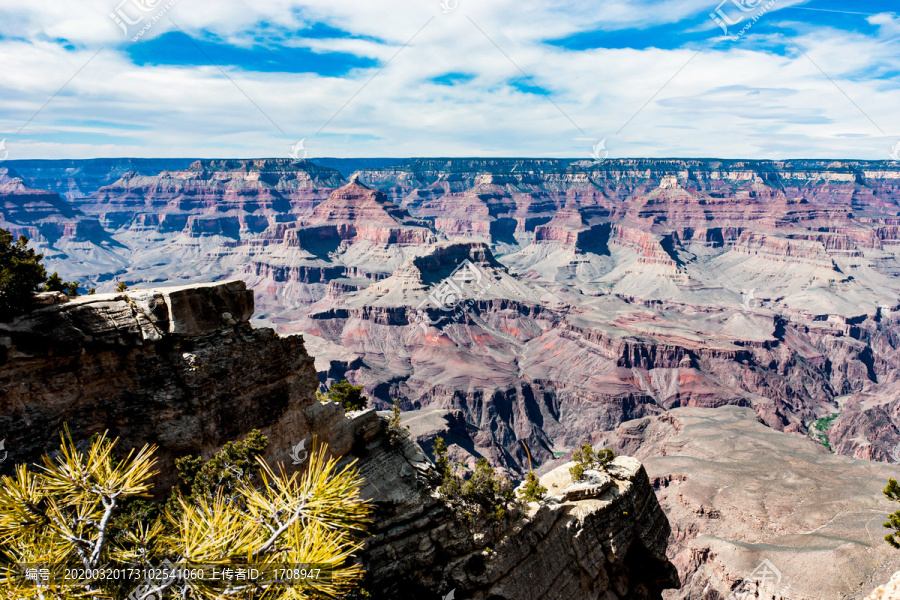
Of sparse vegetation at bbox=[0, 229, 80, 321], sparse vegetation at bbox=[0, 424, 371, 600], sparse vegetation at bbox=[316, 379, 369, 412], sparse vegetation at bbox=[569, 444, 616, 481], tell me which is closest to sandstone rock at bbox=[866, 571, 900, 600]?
sparse vegetation at bbox=[569, 444, 616, 481]

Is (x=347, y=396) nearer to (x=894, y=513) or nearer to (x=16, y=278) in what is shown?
(x=16, y=278)

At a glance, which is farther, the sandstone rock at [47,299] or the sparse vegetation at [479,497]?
the sparse vegetation at [479,497]

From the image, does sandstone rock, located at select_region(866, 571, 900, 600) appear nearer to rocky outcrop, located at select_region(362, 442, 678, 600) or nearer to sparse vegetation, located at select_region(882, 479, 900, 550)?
sparse vegetation, located at select_region(882, 479, 900, 550)

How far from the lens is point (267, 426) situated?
Answer: 27.5 metres

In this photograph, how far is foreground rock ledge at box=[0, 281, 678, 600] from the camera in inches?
836

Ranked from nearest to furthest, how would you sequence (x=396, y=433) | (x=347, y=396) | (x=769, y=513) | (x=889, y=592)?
(x=889, y=592)
(x=396, y=433)
(x=347, y=396)
(x=769, y=513)

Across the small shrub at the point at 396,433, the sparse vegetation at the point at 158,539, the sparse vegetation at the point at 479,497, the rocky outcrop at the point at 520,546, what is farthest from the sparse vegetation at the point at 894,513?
the sparse vegetation at the point at 158,539

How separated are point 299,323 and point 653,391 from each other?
12514 cm

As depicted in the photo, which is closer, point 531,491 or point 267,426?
point 267,426

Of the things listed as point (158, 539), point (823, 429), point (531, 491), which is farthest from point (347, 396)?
point (823, 429)

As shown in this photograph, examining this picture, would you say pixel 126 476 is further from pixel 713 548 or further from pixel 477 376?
pixel 477 376

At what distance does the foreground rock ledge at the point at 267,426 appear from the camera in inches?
836

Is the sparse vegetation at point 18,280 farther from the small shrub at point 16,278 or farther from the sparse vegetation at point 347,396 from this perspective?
the sparse vegetation at point 347,396

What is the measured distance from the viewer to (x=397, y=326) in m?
174
